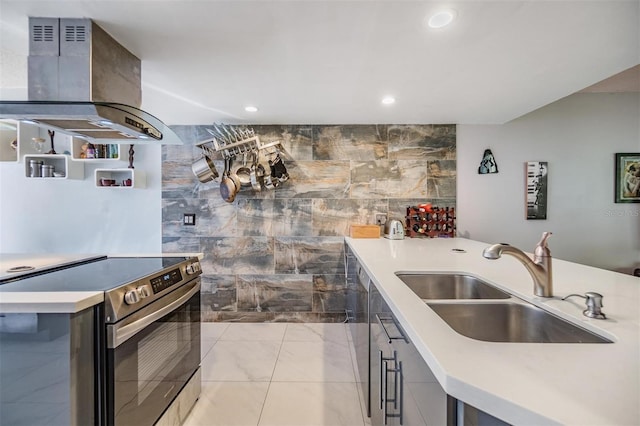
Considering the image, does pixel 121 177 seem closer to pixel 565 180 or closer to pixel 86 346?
pixel 86 346

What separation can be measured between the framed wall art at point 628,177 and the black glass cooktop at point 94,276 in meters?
4.26

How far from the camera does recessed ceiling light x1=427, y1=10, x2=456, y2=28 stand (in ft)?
4.21

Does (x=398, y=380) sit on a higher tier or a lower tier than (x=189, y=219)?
lower

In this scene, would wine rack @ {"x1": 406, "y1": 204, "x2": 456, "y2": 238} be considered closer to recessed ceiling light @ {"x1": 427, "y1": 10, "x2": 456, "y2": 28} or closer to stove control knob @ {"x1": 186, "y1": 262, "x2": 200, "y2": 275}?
recessed ceiling light @ {"x1": 427, "y1": 10, "x2": 456, "y2": 28}

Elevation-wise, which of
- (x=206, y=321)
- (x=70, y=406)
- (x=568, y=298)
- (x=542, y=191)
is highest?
(x=542, y=191)

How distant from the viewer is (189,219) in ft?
9.97

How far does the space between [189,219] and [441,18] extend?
283cm

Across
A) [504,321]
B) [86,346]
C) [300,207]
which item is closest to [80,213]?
[300,207]

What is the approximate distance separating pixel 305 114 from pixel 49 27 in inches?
70.9

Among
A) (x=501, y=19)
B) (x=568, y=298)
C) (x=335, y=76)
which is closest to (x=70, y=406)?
(x=568, y=298)

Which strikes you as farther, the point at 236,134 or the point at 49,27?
the point at 236,134

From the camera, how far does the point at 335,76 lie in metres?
1.90

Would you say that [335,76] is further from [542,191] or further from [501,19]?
[542,191]

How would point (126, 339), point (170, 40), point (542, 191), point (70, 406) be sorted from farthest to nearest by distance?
1. point (542, 191)
2. point (170, 40)
3. point (126, 339)
4. point (70, 406)
